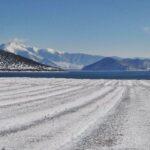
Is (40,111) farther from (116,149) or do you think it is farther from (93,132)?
(116,149)

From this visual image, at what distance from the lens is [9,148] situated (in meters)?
10.8

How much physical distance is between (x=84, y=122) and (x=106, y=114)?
11.1 ft

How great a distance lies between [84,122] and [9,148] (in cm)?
580

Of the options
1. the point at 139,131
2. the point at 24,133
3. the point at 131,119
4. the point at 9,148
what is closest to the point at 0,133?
the point at 24,133

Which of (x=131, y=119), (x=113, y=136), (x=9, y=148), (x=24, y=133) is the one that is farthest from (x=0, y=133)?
(x=131, y=119)

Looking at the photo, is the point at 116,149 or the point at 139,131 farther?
the point at 139,131

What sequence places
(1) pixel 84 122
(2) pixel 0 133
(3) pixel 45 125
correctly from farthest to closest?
(1) pixel 84 122, (3) pixel 45 125, (2) pixel 0 133

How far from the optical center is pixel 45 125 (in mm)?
15125

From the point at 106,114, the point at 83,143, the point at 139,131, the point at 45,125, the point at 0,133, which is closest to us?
the point at 83,143

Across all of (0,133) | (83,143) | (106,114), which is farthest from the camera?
(106,114)

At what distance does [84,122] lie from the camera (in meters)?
16.3

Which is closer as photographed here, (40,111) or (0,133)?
(0,133)

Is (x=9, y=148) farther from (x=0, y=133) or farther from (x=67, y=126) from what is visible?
(x=67, y=126)

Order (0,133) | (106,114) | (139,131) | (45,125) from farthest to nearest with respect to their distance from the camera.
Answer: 1. (106,114)
2. (45,125)
3. (139,131)
4. (0,133)
